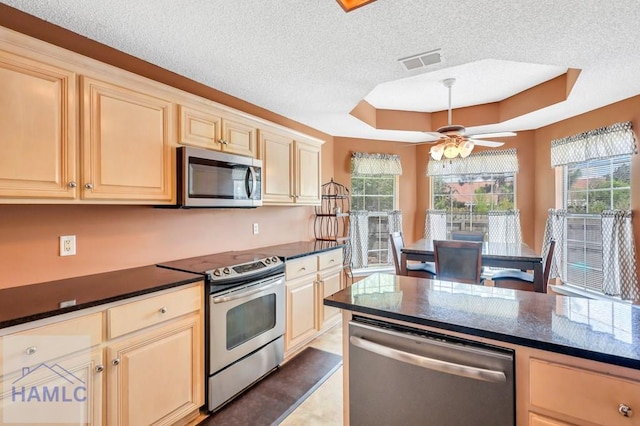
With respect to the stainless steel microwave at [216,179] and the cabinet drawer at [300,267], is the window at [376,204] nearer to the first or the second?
the cabinet drawer at [300,267]

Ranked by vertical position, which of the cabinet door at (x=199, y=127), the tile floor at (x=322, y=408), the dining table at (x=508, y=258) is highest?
the cabinet door at (x=199, y=127)

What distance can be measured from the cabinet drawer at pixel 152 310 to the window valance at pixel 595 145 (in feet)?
13.4

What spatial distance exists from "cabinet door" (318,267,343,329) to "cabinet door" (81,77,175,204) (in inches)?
68.1

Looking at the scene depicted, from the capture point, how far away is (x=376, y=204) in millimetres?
4824

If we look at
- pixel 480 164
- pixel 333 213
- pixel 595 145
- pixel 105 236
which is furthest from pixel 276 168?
pixel 595 145

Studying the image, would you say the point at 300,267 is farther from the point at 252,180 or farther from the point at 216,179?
the point at 216,179

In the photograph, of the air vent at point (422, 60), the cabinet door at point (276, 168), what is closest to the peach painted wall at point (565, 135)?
the air vent at point (422, 60)

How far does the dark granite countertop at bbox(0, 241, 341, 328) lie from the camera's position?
1.32 metres

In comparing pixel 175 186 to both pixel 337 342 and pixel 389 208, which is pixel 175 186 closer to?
pixel 337 342

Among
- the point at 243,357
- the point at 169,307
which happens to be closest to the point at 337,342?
the point at 243,357

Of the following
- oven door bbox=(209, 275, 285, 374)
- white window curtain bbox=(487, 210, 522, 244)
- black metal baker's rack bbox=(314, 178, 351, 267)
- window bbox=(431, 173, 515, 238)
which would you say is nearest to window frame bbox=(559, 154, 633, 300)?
white window curtain bbox=(487, 210, 522, 244)

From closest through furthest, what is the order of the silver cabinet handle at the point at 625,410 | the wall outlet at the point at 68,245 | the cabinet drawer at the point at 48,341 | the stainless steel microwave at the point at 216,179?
the silver cabinet handle at the point at 625,410
the cabinet drawer at the point at 48,341
the wall outlet at the point at 68,245
the stainless steel microwave at the point at 216,179

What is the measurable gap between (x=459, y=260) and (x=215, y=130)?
2.47 metres

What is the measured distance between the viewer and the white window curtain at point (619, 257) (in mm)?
3037
